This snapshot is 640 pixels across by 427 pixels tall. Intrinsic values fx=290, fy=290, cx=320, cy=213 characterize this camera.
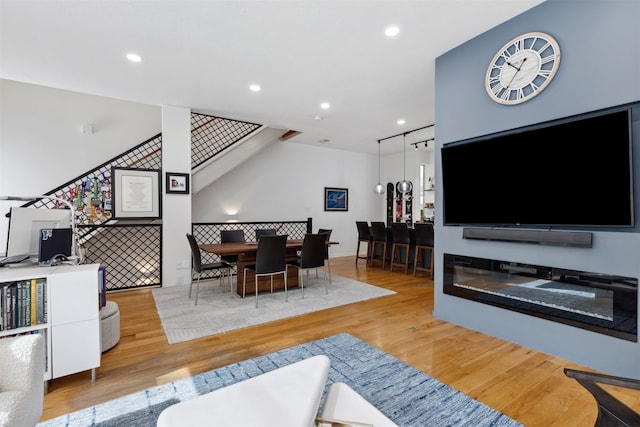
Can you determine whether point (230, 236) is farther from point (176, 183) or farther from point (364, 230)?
point (364, 230)

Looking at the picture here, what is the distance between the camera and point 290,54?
3127mm

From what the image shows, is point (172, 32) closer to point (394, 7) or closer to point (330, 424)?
point (394, 7)

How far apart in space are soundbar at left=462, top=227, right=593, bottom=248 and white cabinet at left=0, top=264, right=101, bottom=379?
314cm

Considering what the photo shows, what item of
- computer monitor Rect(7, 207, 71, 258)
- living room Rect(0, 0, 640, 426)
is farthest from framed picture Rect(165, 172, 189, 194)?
living room Rect(0, 0, 640, 426)

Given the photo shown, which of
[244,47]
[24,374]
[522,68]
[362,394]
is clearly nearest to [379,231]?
[522,68]

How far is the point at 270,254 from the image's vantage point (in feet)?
12.2

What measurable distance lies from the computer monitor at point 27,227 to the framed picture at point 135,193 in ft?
6.44

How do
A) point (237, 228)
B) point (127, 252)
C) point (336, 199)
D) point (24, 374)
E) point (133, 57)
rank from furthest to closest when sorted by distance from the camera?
point (336, 199)
point (237, 228)
point (127, 252)
point (133, 57)
point (24, 374)

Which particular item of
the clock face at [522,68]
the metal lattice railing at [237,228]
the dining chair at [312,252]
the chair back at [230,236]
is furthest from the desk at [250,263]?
the clock face at [522,68]

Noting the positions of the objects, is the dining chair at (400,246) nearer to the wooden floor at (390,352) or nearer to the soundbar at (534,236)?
the wooden floor at (390,352)

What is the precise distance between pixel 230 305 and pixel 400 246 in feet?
11.9

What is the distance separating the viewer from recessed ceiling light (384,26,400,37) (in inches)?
104

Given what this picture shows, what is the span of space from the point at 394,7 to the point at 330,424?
9.36ft

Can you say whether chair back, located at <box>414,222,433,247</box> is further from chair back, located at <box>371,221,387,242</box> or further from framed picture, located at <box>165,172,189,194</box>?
framed picture, located at <box>165,172,189,194</box>
